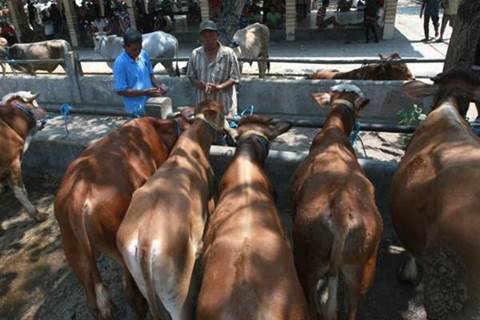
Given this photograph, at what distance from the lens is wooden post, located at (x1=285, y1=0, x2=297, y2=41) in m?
17.3

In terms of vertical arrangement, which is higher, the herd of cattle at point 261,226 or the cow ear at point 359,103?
the cow ear at point 359,103

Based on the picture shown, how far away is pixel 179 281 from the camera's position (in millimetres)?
2742

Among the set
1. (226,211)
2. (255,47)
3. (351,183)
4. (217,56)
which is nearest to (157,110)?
(217,56)

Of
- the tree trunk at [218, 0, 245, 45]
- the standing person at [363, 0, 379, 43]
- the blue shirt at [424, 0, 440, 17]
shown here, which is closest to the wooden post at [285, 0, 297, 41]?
the standing person at [363, 0, 379, 43]

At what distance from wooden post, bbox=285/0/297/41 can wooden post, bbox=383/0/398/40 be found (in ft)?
12.0

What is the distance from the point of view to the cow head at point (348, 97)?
15.3 ft

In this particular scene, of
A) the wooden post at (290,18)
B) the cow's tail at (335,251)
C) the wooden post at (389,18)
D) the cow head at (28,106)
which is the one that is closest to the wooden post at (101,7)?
the wooden post at (290,18)

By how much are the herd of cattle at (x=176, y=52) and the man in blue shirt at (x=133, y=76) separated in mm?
4931

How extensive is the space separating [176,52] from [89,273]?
11.0 meters

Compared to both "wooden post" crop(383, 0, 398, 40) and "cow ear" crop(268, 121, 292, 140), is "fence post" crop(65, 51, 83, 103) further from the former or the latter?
"wooden post" crop(383, 0, 398, 40)

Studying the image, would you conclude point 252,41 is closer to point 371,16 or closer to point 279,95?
point 279,95

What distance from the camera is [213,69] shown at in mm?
5426

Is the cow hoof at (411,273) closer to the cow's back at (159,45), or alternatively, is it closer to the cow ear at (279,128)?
the cow ear at (279,128)

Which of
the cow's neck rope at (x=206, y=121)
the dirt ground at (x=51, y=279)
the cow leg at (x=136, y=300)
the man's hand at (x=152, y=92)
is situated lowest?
the dirt ground at (x=51, y=279)
